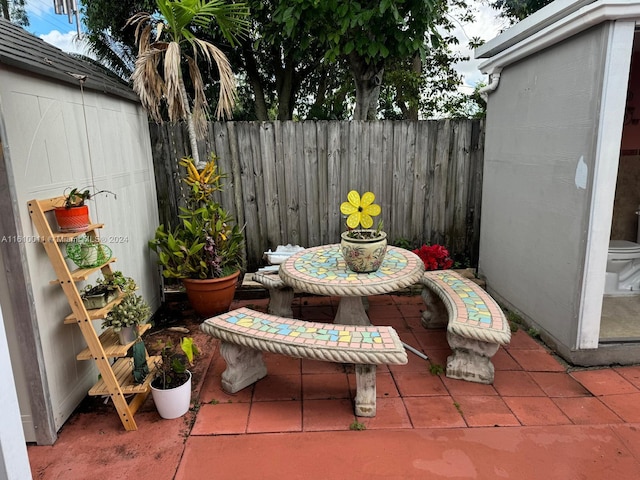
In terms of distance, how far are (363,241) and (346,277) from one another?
10.8 inches

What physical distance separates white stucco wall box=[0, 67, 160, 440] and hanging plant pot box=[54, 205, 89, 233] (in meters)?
0.14

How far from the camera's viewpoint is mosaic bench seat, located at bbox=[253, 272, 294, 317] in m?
3.60

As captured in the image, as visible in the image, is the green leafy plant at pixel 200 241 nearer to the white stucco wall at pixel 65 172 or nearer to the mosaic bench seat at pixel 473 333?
the white stucco wall at pixel 65 172

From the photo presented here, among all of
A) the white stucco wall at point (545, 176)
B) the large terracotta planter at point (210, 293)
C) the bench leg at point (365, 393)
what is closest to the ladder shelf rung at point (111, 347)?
the large terracotta planter at point (210, 293)

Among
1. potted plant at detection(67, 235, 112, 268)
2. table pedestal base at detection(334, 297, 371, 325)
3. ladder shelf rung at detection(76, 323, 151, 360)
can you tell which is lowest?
table pedestal base at detection(334, 297, 371, 325)

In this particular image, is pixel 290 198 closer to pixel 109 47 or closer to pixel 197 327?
pixel 197 327

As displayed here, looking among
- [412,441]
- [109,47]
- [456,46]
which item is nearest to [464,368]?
[412,441]

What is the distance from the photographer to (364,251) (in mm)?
2832

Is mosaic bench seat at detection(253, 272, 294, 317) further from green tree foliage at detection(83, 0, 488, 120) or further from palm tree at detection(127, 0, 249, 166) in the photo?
green tree foliage at detection(83, 0, 488, 120)

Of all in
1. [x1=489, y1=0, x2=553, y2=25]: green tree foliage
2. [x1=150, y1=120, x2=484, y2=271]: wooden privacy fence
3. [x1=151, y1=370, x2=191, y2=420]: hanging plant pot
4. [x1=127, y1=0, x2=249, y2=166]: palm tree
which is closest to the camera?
[x1=151, y1=370, x2=191, y2=420]: hanging plant pot

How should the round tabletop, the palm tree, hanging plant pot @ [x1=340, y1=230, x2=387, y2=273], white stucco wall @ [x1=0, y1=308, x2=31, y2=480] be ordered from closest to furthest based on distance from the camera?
white stucco wall @ [x1=0, y1=308, x2=31, y2=480] < the round tabletop < hanging plant pot @ [x1=340, y1=230, x2=387, y2=273] < the palm tree

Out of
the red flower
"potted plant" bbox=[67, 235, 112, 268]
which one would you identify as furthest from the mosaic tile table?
"potted plant" bbox=[67, 235, 112, 268]

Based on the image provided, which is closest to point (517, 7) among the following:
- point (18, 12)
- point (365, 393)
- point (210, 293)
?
→ point (210, 293)

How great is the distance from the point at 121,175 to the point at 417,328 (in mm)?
2762
